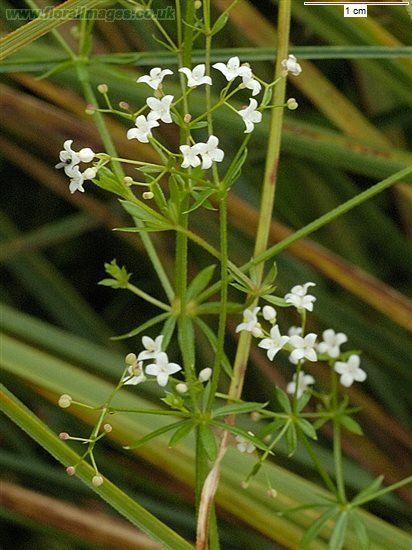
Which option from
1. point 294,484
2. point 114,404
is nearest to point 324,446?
point 294,484

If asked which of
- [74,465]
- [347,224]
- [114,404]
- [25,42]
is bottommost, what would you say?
[74,465]

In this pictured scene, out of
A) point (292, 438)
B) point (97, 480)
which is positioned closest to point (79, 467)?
point (97, 480)

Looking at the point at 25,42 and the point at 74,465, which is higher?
the point at 25,42

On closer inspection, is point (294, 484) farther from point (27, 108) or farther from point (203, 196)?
point (27, 108)

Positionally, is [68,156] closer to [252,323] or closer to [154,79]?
[154,79]

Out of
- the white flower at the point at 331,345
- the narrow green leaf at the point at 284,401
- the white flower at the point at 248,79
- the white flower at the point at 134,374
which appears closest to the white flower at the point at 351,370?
the white flower at the point at 331,345
